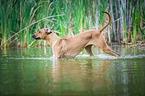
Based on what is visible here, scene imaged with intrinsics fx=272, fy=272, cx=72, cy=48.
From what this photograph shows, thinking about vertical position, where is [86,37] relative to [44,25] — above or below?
below

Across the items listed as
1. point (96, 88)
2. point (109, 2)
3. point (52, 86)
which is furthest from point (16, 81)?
point (109, 2)

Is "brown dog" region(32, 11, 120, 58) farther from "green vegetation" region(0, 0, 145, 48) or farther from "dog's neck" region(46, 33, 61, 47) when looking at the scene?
"green vegetation" region(0, 0, 145, 48)

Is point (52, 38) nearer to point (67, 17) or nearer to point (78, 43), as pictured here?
point (78, 43)

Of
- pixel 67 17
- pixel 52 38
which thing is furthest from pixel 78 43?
pixel 67 17

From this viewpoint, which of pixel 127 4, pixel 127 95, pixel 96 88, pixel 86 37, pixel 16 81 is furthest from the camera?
pixel 127 4

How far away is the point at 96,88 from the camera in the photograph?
3105mm

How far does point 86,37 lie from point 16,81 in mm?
4197

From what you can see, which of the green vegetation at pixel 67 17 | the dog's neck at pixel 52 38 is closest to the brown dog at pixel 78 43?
the dog's neck at pixel 52 38

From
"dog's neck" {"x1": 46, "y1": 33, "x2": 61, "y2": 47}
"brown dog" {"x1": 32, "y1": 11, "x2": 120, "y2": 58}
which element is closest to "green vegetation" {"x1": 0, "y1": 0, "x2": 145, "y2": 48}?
"dog's neck" {"x1": 46, "y1": 33, "x2": 61, "y2": 47}

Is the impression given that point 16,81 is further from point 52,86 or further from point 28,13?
point 28,13

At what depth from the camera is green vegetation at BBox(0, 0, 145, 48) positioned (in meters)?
10.9

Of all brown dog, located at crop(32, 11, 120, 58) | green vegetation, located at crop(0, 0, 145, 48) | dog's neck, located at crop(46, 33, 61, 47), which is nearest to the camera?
brown dog, located at crop(32, 11, 120, 58)

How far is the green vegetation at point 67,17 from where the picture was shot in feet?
35.8

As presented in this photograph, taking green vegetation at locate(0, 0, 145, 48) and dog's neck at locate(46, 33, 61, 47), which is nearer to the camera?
dog's neck at locate(46, 33, 61, 47)
